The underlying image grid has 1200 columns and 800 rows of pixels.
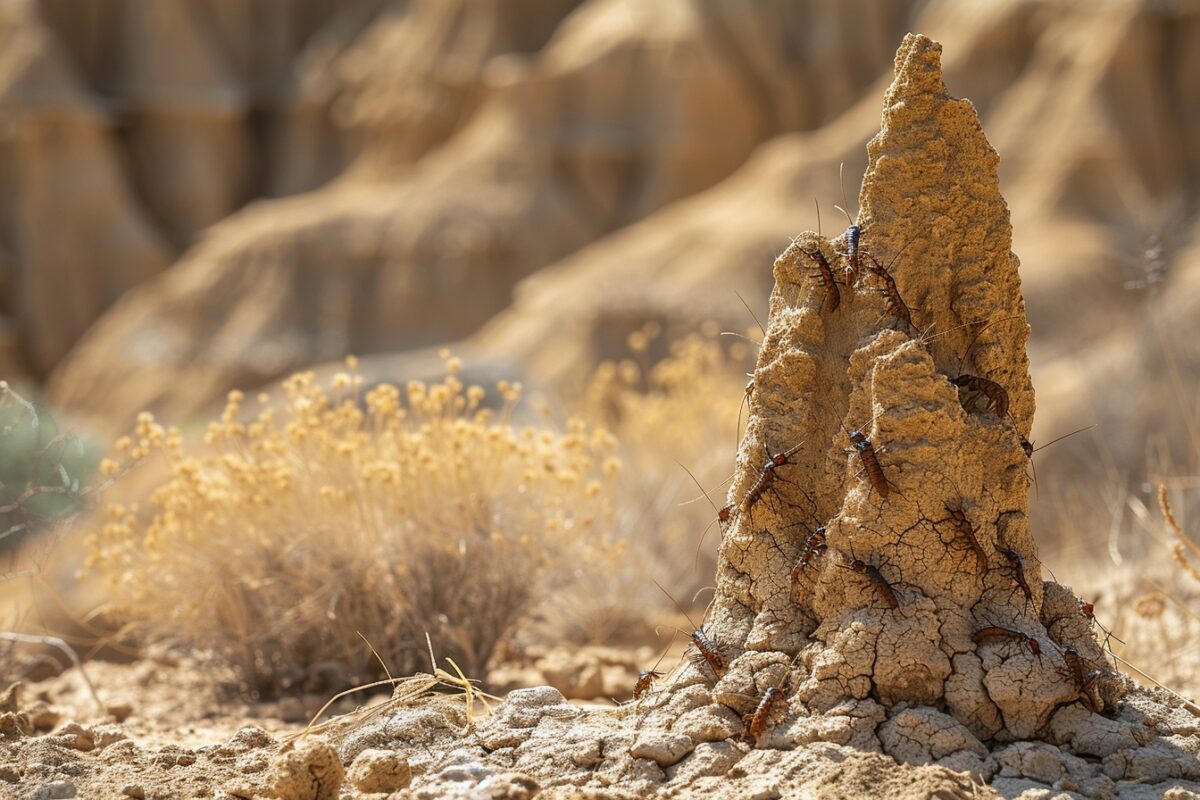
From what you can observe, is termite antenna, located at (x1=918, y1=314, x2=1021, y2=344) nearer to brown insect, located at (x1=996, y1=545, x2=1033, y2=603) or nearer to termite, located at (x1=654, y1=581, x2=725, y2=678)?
brown insect, located at (x1=996, y1=545, x2=1033, y2=603)

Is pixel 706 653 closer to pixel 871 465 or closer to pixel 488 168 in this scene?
pixel 871 465

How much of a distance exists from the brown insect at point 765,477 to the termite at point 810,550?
169 mm

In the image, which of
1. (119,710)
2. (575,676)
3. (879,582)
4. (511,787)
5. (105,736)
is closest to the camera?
(511,787)

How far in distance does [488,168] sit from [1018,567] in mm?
32059

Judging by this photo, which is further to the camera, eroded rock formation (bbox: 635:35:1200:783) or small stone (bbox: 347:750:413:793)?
small stone (bbox: 347:750:413:793)

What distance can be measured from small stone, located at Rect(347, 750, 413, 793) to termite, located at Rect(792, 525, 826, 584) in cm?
105

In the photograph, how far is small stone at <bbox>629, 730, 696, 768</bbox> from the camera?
320cm

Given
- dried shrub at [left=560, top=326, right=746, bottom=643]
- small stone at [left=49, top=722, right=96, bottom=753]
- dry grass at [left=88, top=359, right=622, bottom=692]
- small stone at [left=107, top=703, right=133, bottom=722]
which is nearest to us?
small stone at [left=49, top=722, right=96, bottom=753]

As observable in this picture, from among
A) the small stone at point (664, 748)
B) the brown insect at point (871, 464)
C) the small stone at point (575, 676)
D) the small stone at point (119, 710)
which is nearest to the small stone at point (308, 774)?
the small stone at point (664, 748)

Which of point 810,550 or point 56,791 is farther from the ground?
point 810,550

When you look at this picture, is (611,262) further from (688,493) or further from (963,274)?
(963,274)

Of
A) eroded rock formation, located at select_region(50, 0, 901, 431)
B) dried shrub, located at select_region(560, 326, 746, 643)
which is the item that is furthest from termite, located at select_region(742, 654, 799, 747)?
eroded rock formation, located at select_region(50, 0, 901, 431)

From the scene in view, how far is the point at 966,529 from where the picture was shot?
3.18 meters

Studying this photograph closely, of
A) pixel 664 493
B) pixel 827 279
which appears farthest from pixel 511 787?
pixel 664 493
